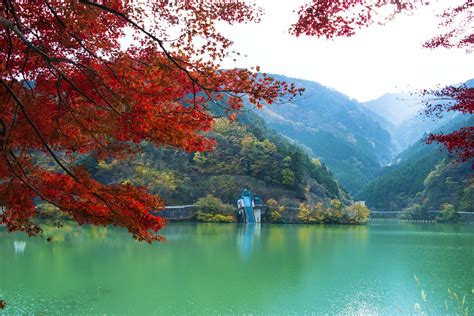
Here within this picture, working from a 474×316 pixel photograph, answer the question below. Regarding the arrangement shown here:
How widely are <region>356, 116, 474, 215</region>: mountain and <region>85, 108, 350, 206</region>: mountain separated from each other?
17.5 meters

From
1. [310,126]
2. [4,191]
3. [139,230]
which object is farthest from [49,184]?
[310,126]

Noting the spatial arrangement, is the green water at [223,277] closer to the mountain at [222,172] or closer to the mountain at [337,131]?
the mountain at [222,172]

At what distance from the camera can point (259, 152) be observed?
137ft

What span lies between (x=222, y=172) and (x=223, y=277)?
95.1 feet

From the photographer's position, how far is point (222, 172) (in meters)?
41.8

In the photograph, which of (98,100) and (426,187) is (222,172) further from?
(98,100)

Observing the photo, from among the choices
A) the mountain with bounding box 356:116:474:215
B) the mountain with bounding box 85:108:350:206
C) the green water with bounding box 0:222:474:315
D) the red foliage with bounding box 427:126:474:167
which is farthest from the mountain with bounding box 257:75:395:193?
the red foliage with bounding box 427:126:474:167

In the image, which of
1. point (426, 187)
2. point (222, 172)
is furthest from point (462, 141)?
point (426, 187)

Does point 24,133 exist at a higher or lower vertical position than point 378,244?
higher

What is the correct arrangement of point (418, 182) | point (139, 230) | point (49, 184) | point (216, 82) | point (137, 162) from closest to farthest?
point (216, 82) < point (139, 230) < point (49, 184) < point (137, 162) < point (418, 182)

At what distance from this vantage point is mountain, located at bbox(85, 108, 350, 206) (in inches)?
1544

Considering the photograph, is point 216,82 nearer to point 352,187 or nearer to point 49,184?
point 49,184

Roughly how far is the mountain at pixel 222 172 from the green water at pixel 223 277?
1805cm

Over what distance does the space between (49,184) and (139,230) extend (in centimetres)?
143
